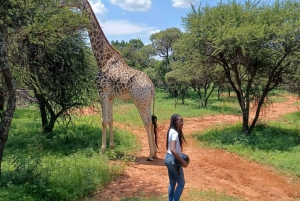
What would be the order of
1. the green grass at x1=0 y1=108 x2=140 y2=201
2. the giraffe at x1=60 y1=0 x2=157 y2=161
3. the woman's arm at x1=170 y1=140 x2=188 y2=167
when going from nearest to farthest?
the woman's arm at x1=170 y1=140 x2=188 y2=167 → the green grass at x1=0 y1=108 x2=140 y2=201 → the giraffe at x1=60 y1=0 x2=157 y2=161

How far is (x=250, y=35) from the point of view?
10203 millimetres

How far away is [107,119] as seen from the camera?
9031 mm

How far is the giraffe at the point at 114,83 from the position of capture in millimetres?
8695

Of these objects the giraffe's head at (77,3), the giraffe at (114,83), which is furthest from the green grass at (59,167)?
the giraffe's head at (77,3)

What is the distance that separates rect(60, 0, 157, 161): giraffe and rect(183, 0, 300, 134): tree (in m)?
3.28

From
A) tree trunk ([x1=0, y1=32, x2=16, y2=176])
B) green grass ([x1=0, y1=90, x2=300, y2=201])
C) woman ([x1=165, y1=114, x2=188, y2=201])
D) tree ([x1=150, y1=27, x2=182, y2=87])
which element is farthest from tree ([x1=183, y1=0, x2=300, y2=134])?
tree ([x1=150, y1=27, x2=182, y2=87])

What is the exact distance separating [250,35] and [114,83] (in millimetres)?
4625

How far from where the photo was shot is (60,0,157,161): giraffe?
8695mm

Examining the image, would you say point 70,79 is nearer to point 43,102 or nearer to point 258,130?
→ point 43,102

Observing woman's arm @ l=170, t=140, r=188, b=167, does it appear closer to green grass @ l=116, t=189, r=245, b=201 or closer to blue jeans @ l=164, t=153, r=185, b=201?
blue jeans @ l=164, t=153, r=185, b=201

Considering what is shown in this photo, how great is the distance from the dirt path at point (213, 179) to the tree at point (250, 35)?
10.9ft

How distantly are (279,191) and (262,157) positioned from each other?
2.28 metres

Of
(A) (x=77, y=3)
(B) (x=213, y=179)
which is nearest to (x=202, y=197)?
(B) (x=213, y=179)

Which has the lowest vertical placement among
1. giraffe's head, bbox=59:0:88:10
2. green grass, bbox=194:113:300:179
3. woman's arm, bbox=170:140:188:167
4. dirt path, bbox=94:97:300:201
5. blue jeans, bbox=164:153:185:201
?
dirt path, bbox=94:97:300:201
